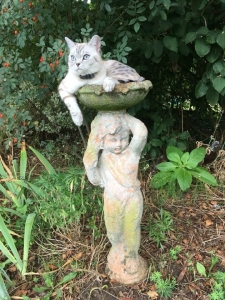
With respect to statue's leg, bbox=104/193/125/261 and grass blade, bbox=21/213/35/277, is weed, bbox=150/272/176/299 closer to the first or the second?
statue's leg, bbox=104/193/125/261

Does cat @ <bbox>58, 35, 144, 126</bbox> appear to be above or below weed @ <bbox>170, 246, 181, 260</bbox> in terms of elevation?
above

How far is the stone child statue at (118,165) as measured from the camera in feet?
5.03

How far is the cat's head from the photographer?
1.39 m

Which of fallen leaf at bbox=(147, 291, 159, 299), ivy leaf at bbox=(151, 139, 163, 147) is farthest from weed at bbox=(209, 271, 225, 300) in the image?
ivy leaf at bbox=(151, 139, 163, 147)

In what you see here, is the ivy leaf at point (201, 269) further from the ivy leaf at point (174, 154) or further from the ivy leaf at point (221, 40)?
the ivy leaf at point (221, 40)

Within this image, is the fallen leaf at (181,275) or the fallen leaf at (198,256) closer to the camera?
the fallen leaf at (181,275)

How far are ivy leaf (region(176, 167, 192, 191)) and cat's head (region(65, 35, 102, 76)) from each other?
1148mm

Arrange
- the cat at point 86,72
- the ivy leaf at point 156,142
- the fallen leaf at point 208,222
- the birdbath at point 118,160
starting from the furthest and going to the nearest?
the ivy leaf at point 156,142 → the fallen leaf at point 208,222 → the birdbath at point 118,160 → the cat at point 86,72

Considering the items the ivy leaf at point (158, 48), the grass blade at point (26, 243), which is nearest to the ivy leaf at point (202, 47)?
the ivy leaf at point (158, 48)

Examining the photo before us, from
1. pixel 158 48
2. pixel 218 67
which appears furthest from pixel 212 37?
pixel 158 48

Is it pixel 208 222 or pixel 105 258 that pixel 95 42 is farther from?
pixel 208 222

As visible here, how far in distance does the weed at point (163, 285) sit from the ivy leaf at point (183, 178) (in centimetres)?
66

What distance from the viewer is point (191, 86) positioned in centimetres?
326

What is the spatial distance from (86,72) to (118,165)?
471 mm
